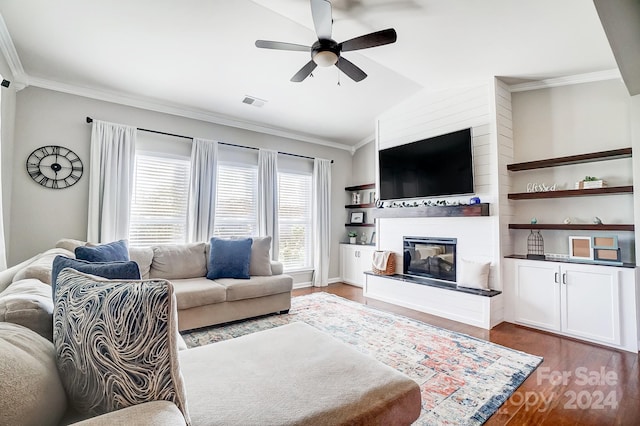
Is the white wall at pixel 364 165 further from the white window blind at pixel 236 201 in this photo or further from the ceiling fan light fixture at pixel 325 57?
the ceiling fan light fixture at pixel 325 57

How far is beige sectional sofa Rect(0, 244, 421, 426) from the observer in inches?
29.8

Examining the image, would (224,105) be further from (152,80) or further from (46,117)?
(46,117)

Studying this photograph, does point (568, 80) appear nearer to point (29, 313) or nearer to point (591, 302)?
point (591, 302)

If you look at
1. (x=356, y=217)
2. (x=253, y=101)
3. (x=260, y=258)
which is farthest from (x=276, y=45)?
(x=356, y=217)

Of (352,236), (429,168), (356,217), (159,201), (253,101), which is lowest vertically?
(352,236)

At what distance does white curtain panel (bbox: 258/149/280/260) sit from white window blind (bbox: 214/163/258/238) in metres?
0.11

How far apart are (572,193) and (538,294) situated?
118 cm

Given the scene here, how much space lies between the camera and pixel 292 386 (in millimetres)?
1224

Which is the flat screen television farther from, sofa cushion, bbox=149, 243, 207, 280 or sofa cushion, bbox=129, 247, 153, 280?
sofa cushion, bbox=129, 247, 153, 280

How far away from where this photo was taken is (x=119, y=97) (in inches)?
148

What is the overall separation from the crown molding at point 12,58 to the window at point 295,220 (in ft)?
11.0

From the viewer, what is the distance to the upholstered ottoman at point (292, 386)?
106 centimetres

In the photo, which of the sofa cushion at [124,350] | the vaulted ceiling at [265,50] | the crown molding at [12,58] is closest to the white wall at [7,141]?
the crown molding at [12,58]

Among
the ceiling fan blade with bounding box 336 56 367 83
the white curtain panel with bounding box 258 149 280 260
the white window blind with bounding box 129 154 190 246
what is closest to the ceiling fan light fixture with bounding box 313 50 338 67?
the ceiling fan blade with bounding box 336 56 367 83
